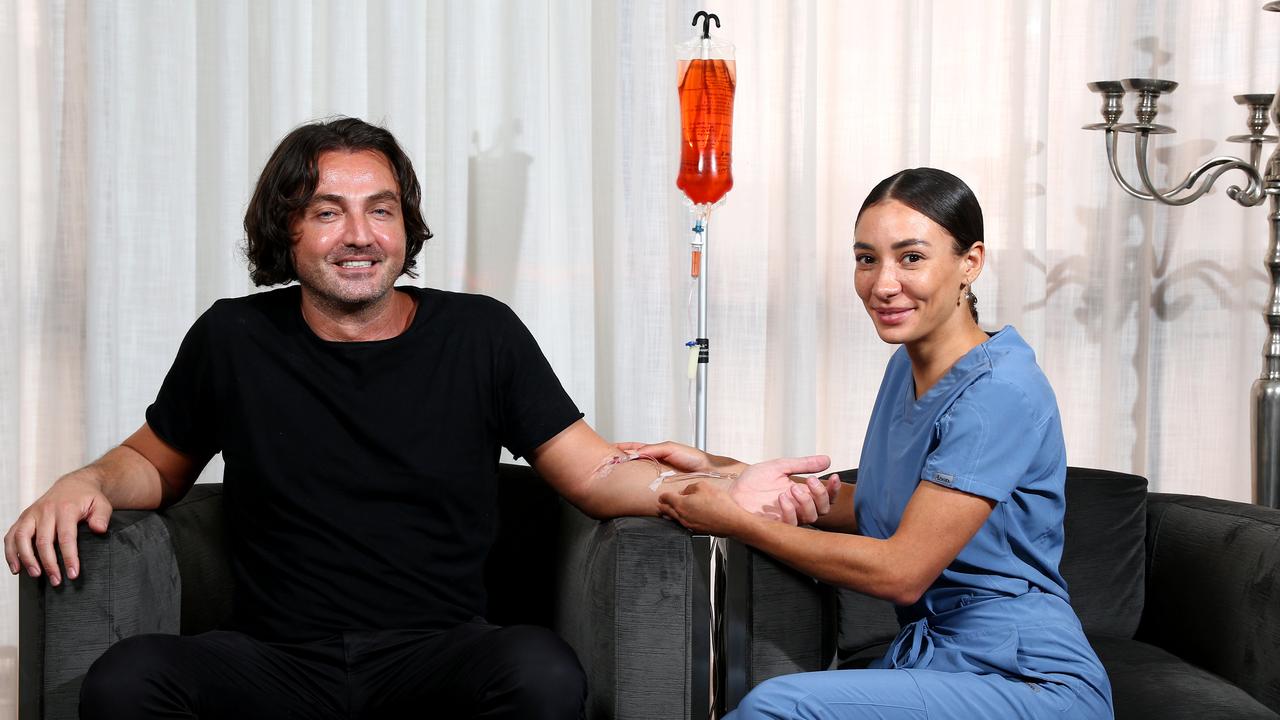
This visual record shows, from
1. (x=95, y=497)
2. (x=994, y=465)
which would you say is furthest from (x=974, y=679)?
(x=95, y=497)

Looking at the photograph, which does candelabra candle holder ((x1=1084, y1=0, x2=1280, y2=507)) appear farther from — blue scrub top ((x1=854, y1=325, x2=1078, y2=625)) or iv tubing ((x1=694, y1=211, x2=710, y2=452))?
blue scrub top ((x1=854, y1=325, x2=1078, y2=625))

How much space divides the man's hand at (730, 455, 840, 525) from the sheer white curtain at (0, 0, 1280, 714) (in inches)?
28.9

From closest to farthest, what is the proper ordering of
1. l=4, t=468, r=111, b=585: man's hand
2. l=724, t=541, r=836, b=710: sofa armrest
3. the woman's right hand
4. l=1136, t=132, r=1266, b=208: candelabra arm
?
l=4, t=468, r=111, b=585: man's hand, l=724, t=541, r=836, b=710: sofa armrest, the woman's right hand, l=1136, t=132, r=1266, b=208: candelabra arm

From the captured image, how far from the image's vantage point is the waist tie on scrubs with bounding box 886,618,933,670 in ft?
4.83

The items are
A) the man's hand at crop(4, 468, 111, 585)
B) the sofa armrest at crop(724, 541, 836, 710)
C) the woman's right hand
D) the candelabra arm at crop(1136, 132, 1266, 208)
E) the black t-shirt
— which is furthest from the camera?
the candelabra arm at crop(1136, 132, 1266, 208)

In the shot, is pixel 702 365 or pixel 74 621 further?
pixel 702 365

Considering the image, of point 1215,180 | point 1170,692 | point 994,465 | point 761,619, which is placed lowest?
point 1170,692

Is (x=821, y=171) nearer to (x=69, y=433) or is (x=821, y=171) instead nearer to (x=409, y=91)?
(x=409, y=91)

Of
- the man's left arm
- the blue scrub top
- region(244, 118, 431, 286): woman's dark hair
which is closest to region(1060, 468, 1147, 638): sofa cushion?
the blue scrub top

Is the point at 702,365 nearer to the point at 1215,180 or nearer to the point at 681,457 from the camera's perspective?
the point at 681,457

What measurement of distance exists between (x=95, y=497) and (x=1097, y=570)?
63.7 inches

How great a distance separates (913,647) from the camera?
1.49 meters

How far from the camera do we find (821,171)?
258 centimetres

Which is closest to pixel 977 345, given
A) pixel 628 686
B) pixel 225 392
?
pixel 628 686
